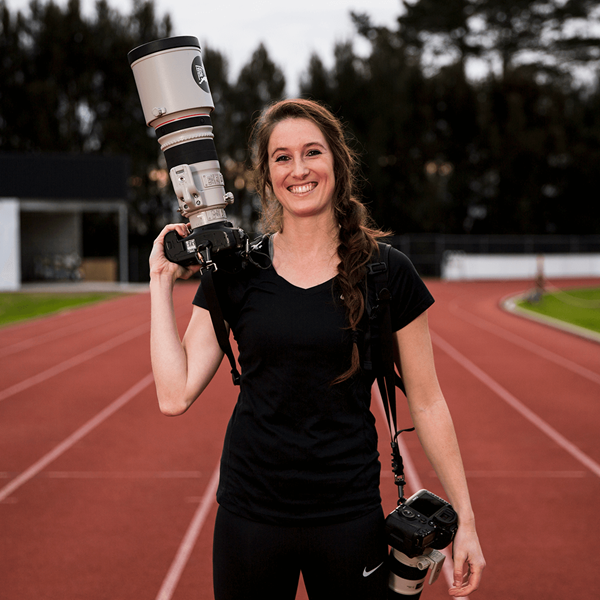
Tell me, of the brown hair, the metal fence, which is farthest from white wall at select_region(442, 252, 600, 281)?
the brown hair

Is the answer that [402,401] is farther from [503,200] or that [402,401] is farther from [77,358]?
[503,200]

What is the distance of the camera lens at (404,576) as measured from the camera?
1610 millimetres

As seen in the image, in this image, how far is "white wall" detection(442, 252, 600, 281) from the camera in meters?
30.2

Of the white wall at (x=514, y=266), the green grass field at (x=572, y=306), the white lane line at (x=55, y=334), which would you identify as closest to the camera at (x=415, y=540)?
the white lane line at (x=55, y=334)

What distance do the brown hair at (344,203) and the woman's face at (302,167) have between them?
0.02m

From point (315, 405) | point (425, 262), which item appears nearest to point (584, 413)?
point (315, 405)

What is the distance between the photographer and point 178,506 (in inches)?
171

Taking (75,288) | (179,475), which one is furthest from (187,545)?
(75,288)

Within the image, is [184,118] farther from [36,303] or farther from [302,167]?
[36,303]

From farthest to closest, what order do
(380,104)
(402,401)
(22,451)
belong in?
(380,104), (402,401), (22,451)

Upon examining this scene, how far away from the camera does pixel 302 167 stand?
167 cm

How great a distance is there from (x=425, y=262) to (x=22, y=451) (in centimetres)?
2644

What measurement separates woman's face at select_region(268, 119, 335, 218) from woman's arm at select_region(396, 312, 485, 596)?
389mm

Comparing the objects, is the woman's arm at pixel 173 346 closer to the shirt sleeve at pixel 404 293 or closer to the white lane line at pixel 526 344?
the shirt sleeve at pixel 404 293
